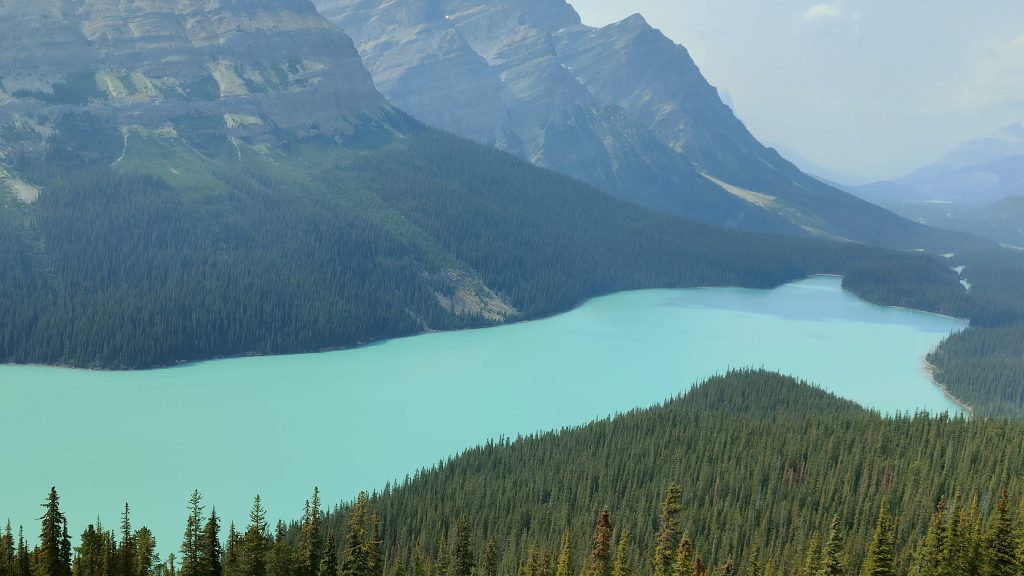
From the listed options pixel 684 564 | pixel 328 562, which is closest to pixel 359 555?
pixel 328 562

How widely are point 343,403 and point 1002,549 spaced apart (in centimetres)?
7720

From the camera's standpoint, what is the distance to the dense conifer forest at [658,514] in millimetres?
45969

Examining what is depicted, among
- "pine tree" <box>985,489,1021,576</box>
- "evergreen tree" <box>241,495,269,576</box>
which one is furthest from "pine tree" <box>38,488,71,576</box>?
"pine tree" <box>985,489,1021,576</box>

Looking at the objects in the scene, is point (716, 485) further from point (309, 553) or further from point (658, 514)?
point (309, 553)

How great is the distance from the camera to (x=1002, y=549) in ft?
147

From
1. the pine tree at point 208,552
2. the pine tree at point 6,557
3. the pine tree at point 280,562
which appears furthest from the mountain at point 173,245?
the pine tree at point 208,552

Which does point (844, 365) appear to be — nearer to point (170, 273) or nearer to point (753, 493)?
point (753, 493)

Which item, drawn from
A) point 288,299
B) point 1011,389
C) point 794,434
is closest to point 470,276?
point 288,299

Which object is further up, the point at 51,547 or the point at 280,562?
the point at 51,547

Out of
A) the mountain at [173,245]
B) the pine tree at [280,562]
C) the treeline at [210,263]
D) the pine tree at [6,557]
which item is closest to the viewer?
the pine tree at [6,557]

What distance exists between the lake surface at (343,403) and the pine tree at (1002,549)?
48.1 meters

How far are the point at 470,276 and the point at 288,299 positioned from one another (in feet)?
155

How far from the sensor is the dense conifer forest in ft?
151

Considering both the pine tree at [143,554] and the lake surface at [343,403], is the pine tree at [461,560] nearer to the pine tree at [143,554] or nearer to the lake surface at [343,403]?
the pine tree at [143,554]
